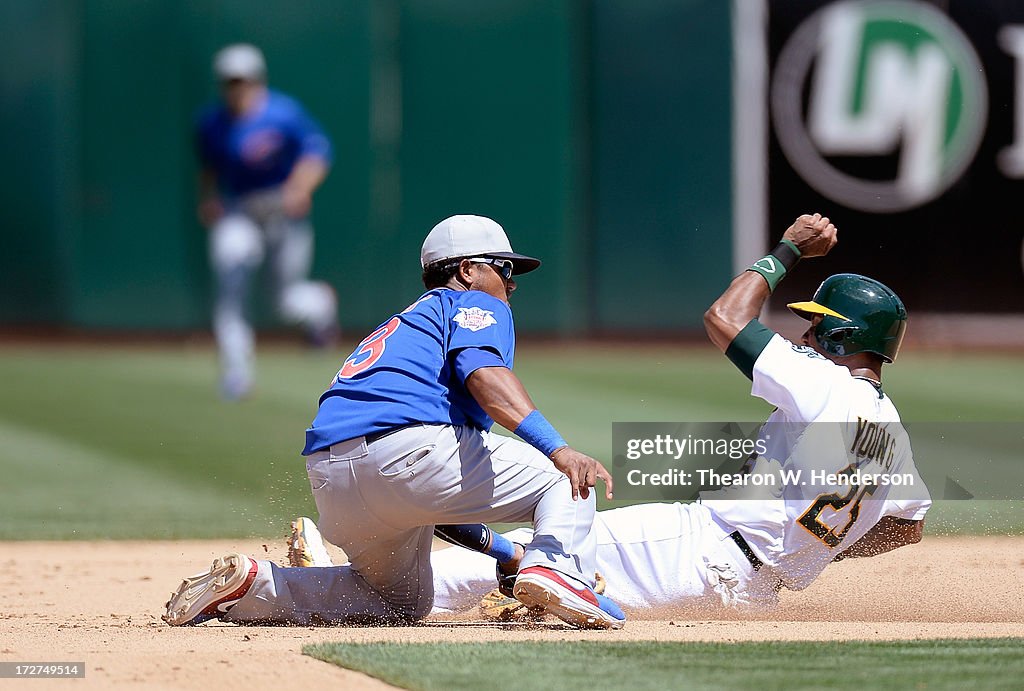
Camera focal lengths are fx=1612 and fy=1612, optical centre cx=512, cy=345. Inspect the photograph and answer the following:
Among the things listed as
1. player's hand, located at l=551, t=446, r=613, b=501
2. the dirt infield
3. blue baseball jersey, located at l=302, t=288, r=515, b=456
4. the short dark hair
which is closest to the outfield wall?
the dirt infield

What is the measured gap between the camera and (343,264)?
13398 millimetres

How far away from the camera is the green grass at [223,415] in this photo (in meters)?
7.17

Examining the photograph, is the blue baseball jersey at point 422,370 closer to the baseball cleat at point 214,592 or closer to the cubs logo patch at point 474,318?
the cubs logo patch at point 474,318

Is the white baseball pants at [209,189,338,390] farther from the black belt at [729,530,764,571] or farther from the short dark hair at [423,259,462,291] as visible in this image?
the black belt at [729,530,764,571]

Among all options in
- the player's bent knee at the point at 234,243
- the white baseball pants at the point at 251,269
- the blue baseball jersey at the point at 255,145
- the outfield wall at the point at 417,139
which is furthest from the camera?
the outfield wall at the point at 417,139

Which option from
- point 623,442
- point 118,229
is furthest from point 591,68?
point 623,442

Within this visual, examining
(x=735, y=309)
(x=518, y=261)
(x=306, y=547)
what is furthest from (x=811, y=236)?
(x=306, y=547)

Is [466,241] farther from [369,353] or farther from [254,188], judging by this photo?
[254,188]

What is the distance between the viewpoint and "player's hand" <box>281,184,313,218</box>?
36.7 feet

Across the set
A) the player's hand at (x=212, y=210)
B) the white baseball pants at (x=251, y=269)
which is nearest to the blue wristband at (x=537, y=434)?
the white baseball pants at (x=251, y=269)

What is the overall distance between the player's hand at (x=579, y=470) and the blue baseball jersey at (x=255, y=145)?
288 inches

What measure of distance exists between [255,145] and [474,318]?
23.6 feet

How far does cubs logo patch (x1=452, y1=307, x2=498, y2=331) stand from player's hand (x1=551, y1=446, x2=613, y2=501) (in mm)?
408

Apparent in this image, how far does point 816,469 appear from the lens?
454 cm
